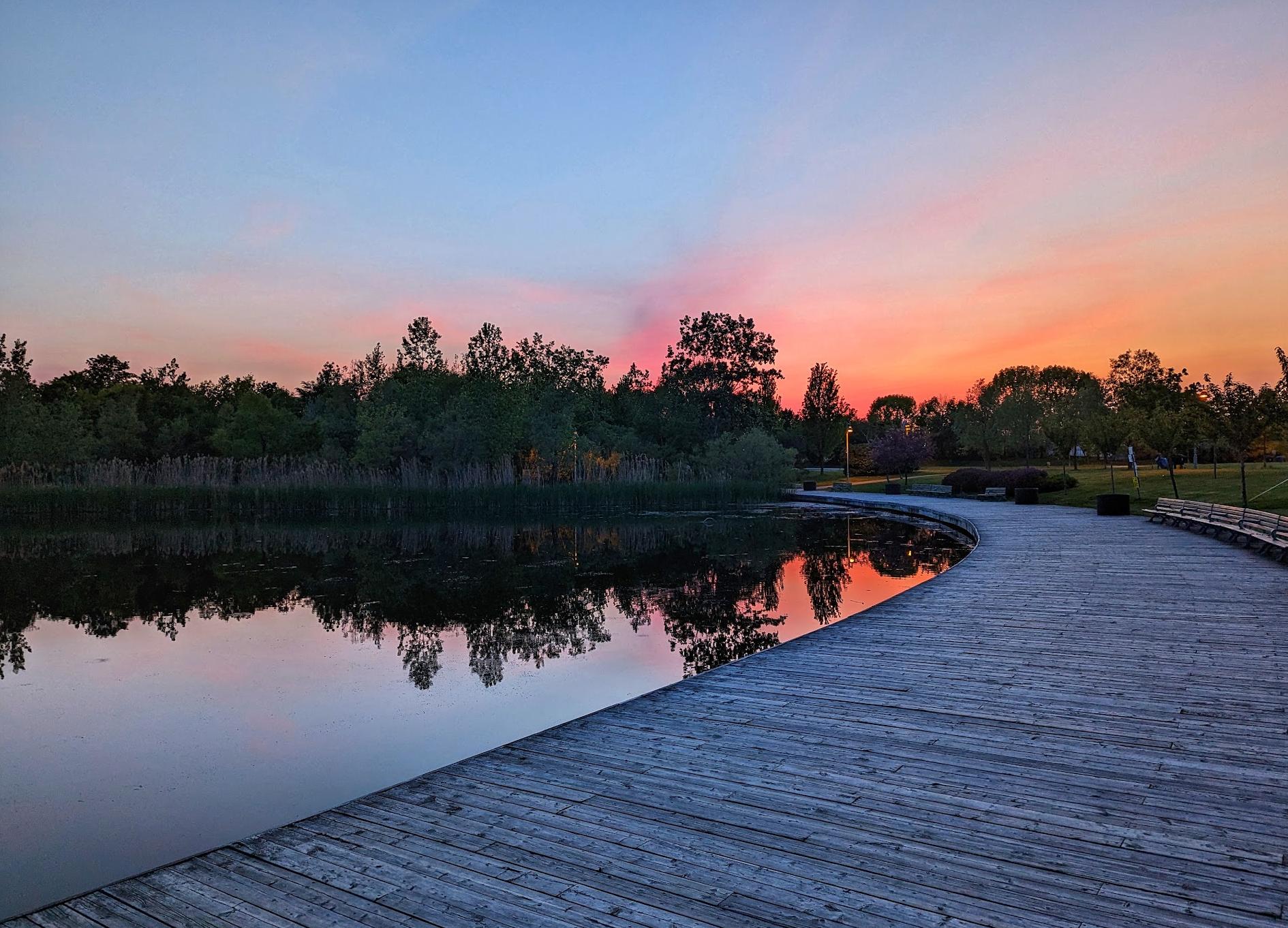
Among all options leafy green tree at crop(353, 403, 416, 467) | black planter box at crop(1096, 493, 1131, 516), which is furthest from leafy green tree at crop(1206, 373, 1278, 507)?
leafy green tree at crop(353, 403, 416, 467)

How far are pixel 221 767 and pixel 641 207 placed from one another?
1964 centimetres

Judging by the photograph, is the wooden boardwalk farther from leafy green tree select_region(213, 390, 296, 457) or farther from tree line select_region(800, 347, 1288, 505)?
leafy green tree select_region(213, 390, 296, 457)

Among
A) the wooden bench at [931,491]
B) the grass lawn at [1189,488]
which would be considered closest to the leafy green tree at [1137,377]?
the grass lawn at [1189,488]

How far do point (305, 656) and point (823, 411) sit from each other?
6513cm

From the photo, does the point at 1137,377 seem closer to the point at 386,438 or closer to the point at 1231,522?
the point at 1231,522

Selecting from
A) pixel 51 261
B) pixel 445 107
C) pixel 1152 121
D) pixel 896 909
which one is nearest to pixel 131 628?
pixel 896 909

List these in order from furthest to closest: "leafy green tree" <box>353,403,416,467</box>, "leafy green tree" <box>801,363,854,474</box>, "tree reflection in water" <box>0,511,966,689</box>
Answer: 1. "leafy green tree" <box>801,363,854,474</box>
2. "leafy green tree" <box>353,403,416,467</box>
3. "tree reflection in water" <box>0,511,966,689</box>

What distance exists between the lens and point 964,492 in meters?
29.2

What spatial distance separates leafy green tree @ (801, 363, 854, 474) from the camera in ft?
225

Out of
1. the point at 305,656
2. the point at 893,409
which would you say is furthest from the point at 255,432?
the point at 893,409

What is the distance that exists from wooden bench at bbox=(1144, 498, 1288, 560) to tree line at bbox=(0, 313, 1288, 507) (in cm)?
202

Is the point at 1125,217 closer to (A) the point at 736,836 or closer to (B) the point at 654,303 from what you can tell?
(B) the point at 654,303

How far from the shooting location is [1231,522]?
43.1ft

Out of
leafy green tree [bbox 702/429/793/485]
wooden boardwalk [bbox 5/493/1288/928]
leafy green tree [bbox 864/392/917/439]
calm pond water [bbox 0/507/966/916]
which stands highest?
leafy green tree [bbox 864/392/917/439]
